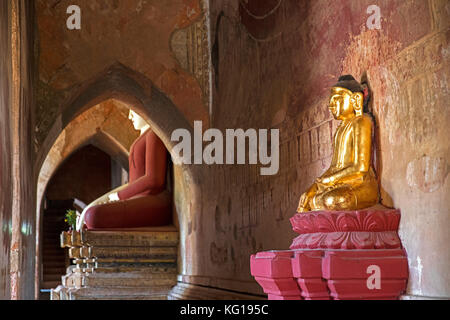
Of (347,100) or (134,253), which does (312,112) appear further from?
(134,253)

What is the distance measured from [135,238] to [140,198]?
712 mm

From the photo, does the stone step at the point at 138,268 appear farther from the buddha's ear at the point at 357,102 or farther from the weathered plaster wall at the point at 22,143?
the buddha's ear at the point at 357,102

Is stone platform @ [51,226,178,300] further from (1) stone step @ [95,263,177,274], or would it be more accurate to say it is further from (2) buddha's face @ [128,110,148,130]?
(2) buddha's face @ [128,110,148,130]

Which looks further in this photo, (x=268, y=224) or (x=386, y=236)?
(x=268, y=224)

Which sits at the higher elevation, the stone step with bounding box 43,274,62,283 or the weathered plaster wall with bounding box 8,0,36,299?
the weathered plaster wall with bounding box 8,0,36,299

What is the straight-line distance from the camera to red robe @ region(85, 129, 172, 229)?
9695 mm

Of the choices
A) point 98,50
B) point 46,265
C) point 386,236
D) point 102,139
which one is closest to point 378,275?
point 386,236

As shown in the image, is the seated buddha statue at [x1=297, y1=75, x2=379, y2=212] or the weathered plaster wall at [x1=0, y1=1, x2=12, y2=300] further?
the weathered plaster wall at [x1=0, y1=1, x2=12, y2=300]

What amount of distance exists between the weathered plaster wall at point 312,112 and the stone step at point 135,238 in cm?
73

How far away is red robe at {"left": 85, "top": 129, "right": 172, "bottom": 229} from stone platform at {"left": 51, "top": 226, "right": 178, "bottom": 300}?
192 millimetres

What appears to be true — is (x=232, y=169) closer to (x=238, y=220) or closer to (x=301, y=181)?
(x=238, y=220)

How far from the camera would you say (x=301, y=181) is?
17.5ft

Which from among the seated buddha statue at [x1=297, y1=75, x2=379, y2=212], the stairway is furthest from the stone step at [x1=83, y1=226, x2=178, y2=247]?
the stairway

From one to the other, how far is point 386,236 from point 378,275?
0.89 feet
